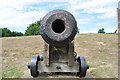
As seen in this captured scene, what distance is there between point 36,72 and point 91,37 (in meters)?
11.3

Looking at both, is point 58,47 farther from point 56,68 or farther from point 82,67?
point 82,67

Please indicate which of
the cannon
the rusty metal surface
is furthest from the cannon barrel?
the rusty metal surface

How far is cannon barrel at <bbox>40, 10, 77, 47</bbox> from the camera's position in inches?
170

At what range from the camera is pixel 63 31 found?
4.39 meters

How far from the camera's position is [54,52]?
4.89 m

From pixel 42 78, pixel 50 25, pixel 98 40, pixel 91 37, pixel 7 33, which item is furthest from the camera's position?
pixel 7 33

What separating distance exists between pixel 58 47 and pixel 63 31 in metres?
0.54

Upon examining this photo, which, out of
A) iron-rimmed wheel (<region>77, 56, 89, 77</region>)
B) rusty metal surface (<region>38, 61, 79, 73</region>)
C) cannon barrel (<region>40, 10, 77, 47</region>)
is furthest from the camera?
iron-rimmed wheel (<region>77, 56, 89, 77</region>)

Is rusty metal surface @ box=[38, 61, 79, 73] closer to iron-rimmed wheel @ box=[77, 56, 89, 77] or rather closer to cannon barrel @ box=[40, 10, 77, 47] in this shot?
iron-rimmed wheel @ box=[77, 56, 89, 77]

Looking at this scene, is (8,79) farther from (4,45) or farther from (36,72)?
(4,45)

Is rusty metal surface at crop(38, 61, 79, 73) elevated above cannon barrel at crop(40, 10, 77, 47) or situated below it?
below

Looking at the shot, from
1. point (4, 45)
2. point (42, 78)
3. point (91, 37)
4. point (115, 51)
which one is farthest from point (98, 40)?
point (42, 78)

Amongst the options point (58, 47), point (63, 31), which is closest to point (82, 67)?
point (58, 47)

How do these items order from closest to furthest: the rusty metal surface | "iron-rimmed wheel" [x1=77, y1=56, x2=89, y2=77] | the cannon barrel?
the cannon barrel < the rusty metal surface < "iron-rimmed wheel" [x1=77, y1=56, x2=89, y2=77]
